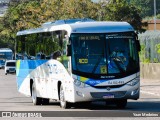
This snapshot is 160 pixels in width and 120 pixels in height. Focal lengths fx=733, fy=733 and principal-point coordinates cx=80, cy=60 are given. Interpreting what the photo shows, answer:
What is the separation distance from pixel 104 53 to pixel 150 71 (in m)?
23.0

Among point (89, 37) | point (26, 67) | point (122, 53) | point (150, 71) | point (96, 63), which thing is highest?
point (89, 37)

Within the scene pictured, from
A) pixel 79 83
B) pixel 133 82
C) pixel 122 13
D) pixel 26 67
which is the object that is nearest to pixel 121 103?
pixel 133 82

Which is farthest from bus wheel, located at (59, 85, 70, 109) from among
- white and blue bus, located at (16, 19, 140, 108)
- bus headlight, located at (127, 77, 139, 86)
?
bus headlight, located at (127, 77, 139, 86)

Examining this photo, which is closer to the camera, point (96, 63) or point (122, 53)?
point (96, 63)

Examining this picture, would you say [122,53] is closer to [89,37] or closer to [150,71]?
[89,37]

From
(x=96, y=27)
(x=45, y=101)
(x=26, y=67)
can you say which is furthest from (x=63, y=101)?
(x=26, y=67)

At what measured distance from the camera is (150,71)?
149 ft

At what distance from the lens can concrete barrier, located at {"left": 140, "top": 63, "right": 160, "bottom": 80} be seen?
1724 inches

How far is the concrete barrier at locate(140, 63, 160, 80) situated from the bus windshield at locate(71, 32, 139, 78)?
20388 mm

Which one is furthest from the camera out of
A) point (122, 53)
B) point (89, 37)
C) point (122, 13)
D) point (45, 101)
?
point (122, 13)

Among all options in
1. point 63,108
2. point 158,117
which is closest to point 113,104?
point 63,108

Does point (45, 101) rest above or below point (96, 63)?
below

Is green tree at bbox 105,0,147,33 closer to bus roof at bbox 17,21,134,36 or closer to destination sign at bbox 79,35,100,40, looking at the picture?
bus roof at bbox 17,21,134,36

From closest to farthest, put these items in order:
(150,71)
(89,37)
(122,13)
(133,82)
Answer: (133,82) → (89,37) → (150,71) → (122,13)
